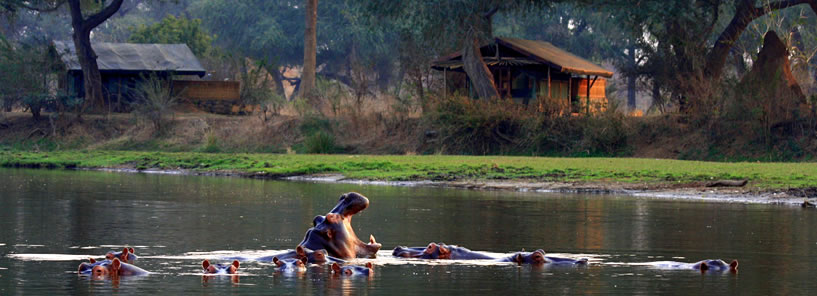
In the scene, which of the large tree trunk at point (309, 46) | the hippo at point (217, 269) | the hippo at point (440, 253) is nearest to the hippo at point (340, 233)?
the hippo at point (440, 253)

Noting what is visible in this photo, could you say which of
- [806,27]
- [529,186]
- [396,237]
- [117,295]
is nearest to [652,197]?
[529,186]

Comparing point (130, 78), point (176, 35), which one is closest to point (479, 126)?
point (130, 78)

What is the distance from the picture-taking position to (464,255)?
47.9 feet

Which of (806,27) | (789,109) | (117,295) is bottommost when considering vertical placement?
(117,295)

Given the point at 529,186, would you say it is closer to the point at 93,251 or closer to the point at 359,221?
the point at 359,221

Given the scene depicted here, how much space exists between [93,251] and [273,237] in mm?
2786

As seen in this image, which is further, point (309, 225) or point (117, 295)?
point (309, 225)

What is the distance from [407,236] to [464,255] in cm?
313

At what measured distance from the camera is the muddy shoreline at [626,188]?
2517cm

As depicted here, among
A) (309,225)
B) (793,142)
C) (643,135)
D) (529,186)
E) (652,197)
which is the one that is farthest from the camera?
(643,135)

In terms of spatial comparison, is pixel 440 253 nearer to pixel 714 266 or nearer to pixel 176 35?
pixel 714 266

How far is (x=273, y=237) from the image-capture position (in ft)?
56.6

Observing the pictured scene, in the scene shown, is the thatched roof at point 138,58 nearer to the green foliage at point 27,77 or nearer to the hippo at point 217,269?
the green foliage at point 27,77

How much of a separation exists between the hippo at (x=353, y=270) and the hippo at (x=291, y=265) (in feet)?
1.46
